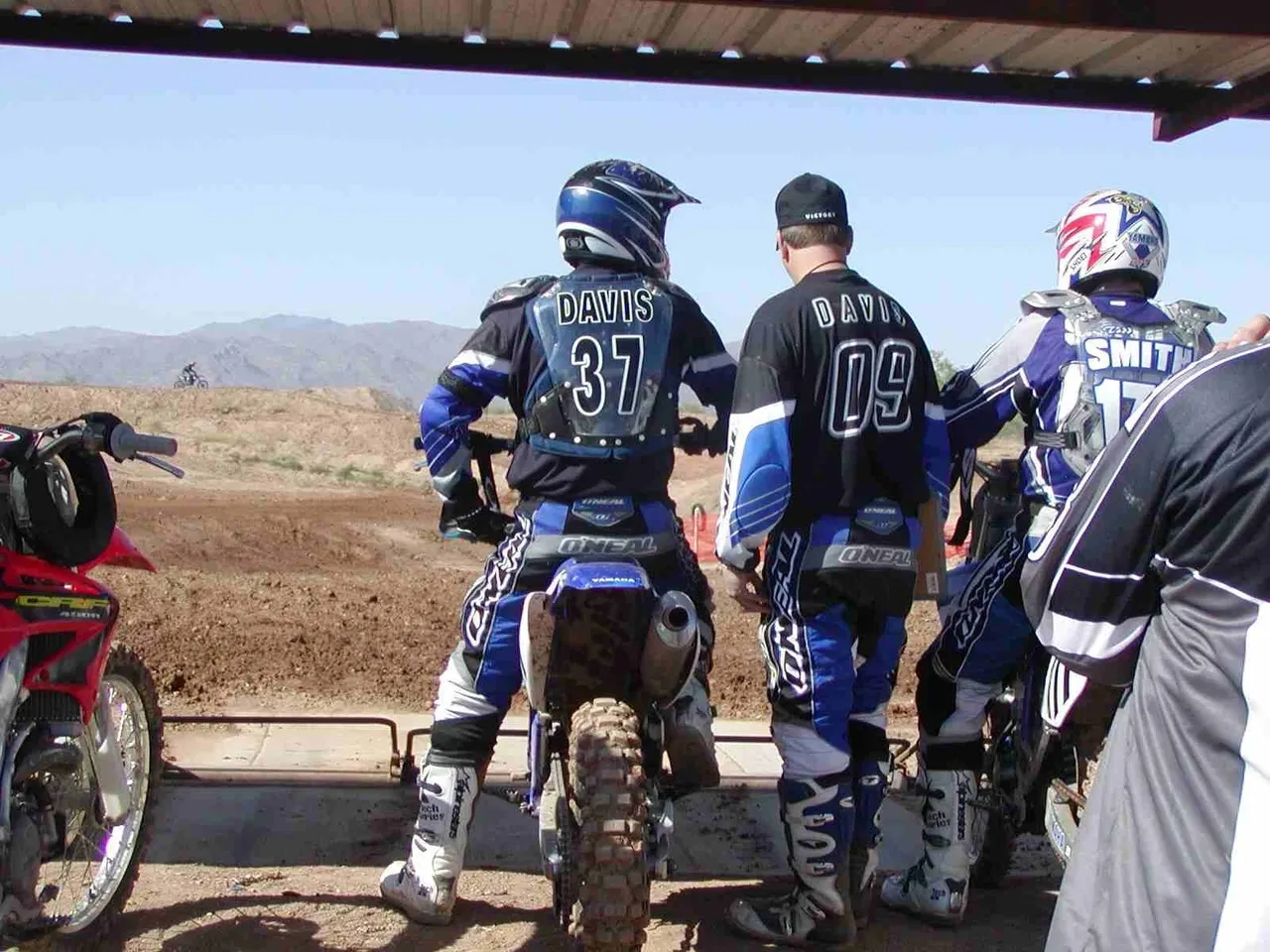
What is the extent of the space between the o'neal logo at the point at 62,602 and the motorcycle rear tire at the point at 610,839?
1362 mm

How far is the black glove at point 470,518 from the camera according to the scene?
4641mm

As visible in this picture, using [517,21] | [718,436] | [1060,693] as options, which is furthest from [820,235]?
[517,21]

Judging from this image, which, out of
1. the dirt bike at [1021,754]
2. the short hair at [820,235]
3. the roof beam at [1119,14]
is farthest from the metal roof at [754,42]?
the dirt bike at [1021,754]

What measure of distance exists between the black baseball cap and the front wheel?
2451 millimetres

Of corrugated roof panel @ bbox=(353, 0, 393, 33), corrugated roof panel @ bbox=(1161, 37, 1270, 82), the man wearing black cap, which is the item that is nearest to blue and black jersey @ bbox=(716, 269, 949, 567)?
the man wearing black cap

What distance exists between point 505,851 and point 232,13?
3394 millimetres

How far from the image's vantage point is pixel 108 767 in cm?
420

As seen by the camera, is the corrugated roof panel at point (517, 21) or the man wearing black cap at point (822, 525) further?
the corrugated roof panel at point (517, 21)

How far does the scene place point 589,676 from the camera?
410 cm

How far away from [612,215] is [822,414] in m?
0.89

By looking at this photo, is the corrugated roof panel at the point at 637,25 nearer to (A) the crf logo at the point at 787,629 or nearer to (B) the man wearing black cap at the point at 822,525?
Result: (B) the man wearing black cap at the point at 822,525

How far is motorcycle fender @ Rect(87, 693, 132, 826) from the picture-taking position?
4.17m

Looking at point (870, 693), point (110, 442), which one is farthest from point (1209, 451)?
point (110, 442)

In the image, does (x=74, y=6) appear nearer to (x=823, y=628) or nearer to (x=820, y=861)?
(x=823, y=628)
